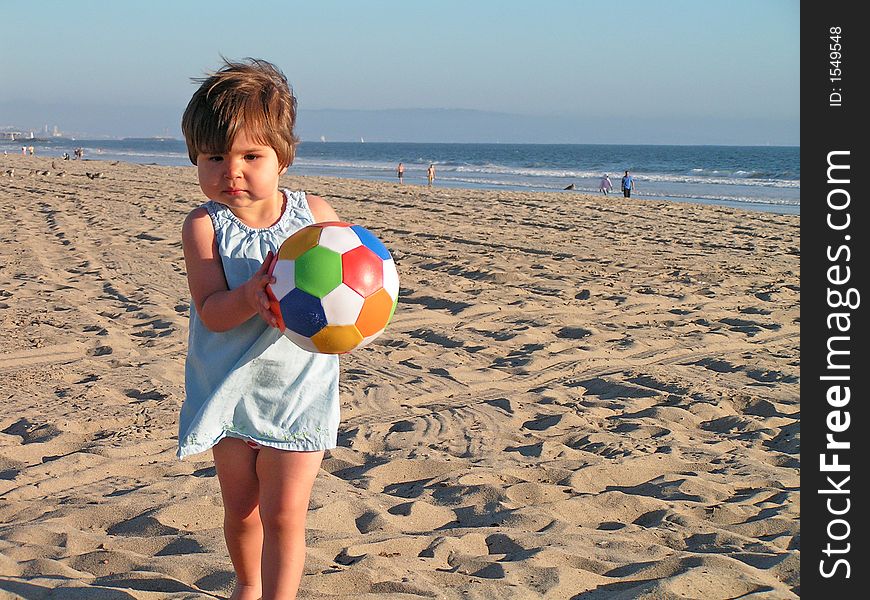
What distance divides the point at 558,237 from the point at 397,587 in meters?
10.4

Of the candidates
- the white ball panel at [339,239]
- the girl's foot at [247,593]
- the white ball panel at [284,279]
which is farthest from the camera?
the girl's foot at [247,593]

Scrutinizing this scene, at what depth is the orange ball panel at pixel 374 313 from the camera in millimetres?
2434

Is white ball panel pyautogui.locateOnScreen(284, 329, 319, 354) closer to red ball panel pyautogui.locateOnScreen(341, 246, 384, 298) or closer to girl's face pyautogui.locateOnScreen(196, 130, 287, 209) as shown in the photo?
red ball panel pyautogui.locateOnScreen(341, 246, 384, 298)

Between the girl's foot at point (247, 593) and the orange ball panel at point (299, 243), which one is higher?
the orange ball panel at point (299, 243)

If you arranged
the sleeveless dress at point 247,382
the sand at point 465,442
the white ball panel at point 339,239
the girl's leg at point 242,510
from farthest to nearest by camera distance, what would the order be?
1. the sand at point 465,442
2. the girl's leg at point 242,510
3. the sleeveless dress at point 247,382
4. the white ball panel at point 339,239

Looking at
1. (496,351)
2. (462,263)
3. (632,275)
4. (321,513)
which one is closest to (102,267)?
(462,263)

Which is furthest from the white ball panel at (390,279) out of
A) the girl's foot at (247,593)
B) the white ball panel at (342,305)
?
the girl's foot at (247,593)

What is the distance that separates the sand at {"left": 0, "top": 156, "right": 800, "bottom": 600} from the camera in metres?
3.12

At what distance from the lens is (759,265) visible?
10.7 meters

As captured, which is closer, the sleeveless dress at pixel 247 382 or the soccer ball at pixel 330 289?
the soccer ball at pixel 330 289

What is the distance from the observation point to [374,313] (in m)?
2.46

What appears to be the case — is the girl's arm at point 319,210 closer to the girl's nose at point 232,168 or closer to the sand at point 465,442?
the girl's nose at point 232,168

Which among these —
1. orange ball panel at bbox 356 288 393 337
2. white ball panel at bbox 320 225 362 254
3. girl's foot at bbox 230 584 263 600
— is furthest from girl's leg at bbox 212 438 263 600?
white ball panel at bbox 320 225 362 254
